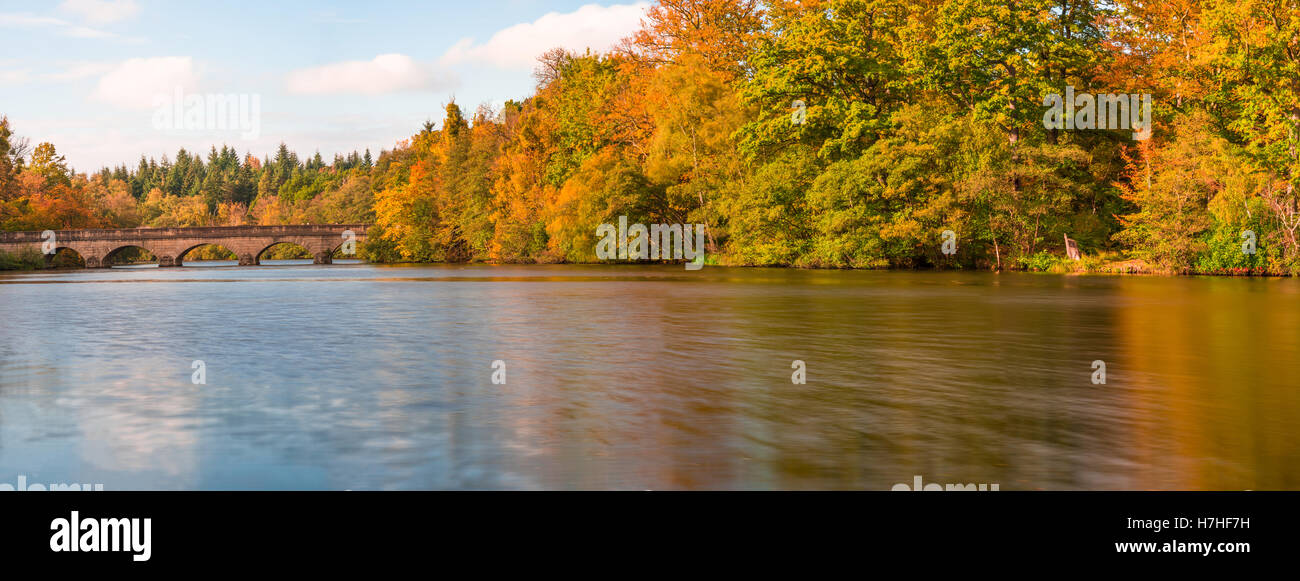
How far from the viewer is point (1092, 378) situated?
12891 millimetres

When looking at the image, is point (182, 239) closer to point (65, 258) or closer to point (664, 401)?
point (65, 258)

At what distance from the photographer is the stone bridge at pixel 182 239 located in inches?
3952

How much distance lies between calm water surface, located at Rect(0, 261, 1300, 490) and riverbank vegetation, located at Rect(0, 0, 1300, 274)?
21.2m

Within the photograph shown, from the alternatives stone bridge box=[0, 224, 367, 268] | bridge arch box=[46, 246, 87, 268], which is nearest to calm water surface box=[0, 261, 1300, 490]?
stone bridge box=[0, 224, 367, 268]

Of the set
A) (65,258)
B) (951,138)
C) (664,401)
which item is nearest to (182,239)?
(65,258)

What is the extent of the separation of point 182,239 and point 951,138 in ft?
299

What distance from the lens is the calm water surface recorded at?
7.59 meters

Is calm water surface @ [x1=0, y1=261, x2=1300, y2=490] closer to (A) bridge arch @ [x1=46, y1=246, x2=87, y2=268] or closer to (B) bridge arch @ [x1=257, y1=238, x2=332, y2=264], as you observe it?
(A) bridge arch @ [x1=46, y1=246, x2=87, y2=268]

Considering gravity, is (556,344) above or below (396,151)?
below

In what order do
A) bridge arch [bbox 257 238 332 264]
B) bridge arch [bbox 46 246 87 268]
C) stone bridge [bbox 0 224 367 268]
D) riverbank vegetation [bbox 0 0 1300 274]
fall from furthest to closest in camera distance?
1. bridge arch [bbox 257 238 332 264]
2. bridge arch [bbox 46 246 87 268]
3. stone bridge [bbox 0 224 367 268]
4. riverbank vegetation [bbox 0 0 1300 274]

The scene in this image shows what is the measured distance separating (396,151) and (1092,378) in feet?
495
